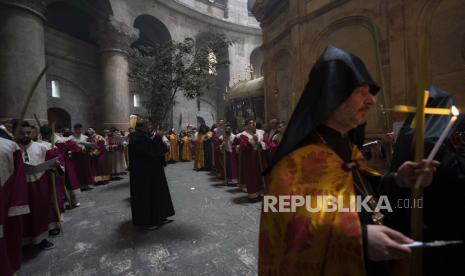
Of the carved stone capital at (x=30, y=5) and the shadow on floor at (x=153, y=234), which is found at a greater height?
the carved stone capital at (x=30, y=5)

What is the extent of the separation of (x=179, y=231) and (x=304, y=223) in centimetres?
386

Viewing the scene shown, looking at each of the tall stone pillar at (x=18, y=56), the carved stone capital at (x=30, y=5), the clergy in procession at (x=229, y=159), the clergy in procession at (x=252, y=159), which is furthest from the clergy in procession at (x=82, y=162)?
the clergy in procession at (x=252, y=159)

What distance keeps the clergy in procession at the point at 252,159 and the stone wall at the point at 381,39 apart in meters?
1.99

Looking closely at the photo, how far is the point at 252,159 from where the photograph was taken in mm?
6867

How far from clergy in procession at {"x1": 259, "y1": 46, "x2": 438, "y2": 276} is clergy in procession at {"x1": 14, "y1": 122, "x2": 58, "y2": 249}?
407 centimetres

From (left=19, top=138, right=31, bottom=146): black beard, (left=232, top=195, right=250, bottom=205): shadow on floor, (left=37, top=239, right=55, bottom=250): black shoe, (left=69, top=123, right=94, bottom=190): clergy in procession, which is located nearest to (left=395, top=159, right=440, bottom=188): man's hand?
(left=37, top=239, right=55, bottom=250): black shoe

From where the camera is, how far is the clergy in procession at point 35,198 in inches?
154

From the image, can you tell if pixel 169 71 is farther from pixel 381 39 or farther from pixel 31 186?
pixel 381 39

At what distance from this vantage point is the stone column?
45.2 feet

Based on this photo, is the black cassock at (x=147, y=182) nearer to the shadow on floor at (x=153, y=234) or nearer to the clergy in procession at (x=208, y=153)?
the shadow on floor at (x=153, y=234)

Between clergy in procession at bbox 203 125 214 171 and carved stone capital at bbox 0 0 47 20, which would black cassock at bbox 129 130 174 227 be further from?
clergy in procession at bbox 203 125 214 171

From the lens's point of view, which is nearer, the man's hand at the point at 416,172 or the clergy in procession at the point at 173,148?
the man's hand at the point at 416,172

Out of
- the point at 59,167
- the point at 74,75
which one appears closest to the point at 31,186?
the point at 59,167

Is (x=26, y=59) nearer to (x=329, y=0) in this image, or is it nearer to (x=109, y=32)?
(x=109, y=32)
